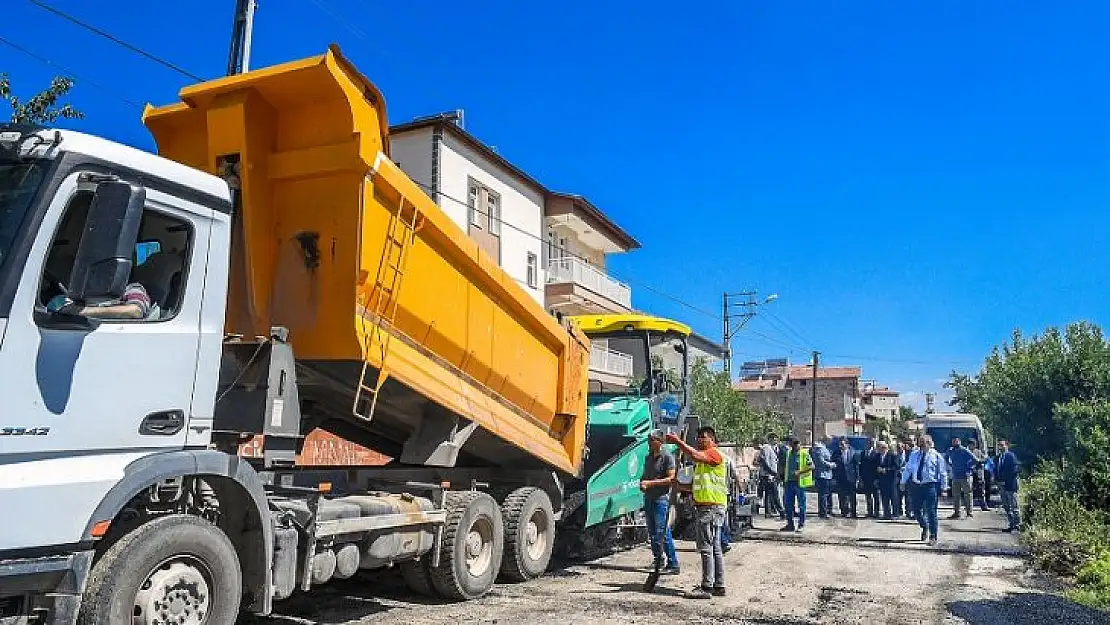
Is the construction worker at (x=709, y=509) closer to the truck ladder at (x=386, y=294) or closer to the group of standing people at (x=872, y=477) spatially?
the truck ladder at (x=386, y=294)

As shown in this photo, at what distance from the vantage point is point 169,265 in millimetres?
4824

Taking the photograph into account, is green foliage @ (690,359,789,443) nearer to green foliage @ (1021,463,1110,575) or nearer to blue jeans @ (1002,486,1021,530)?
blue jeans @ (1002,486,1021,530)

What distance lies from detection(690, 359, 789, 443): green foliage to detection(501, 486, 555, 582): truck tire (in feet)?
63.1

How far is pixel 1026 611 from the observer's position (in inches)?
292

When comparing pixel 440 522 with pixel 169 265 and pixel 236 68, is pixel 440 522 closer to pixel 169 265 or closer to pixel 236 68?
pixel 169 265

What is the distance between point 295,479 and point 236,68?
6223 millimetres

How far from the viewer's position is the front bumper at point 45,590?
3.95m

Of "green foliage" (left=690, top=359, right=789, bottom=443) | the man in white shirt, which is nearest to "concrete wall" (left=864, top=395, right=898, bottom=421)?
"green foliage" (left=690, top=359, right=789, bottom=443)

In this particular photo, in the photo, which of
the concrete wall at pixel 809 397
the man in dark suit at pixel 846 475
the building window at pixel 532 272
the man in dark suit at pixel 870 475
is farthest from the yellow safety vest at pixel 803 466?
the concrete wall at pixel 809 397

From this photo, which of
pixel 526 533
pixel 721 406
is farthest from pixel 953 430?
pixel 526 533

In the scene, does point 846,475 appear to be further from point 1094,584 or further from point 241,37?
point 241,37

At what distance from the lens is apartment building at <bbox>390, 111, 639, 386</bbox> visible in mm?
24281

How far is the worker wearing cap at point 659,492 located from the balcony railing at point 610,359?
1719mm

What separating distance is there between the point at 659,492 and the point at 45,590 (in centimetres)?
635
